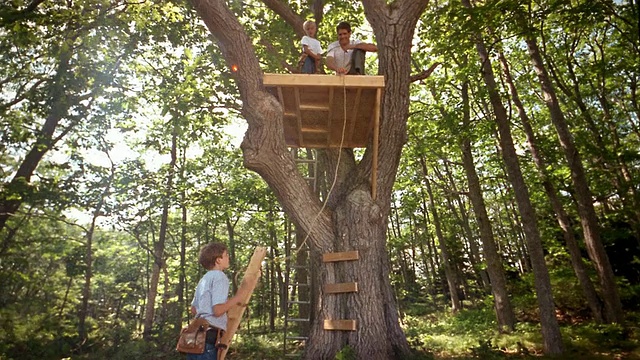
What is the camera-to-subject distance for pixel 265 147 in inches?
205

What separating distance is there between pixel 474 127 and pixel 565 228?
3.88 meters

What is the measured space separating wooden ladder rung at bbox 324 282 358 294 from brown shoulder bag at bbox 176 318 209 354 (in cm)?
231

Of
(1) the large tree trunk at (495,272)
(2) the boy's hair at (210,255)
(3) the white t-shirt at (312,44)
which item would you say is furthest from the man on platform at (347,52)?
(1) the large tree trunk at (495,272)

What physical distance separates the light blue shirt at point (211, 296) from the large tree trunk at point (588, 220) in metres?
9.67

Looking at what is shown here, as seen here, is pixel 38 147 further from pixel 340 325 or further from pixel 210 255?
pixel 340 325

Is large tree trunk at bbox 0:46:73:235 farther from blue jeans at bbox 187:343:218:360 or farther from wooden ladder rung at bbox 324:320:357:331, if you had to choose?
blue jeans at bbox 187:343:218:360

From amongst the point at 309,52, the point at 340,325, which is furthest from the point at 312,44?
the point at 340,325

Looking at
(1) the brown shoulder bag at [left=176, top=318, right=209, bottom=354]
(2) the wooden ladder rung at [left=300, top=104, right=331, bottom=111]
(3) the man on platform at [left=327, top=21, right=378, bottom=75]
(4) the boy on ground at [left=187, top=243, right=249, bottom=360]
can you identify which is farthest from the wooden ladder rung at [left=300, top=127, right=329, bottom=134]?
(1) the brown shoulder bag at [left=176, top=318, right=209, bottom=354]

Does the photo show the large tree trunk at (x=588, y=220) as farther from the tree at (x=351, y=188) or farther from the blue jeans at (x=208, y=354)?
the blue jeans at (x=208, y=354)

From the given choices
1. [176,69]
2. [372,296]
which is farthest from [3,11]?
[372,296]

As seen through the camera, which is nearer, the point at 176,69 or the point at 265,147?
the point at 265,147

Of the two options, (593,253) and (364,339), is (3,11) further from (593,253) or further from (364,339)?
(593,253)

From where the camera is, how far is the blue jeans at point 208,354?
3.23 meters

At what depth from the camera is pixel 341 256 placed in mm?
5285
